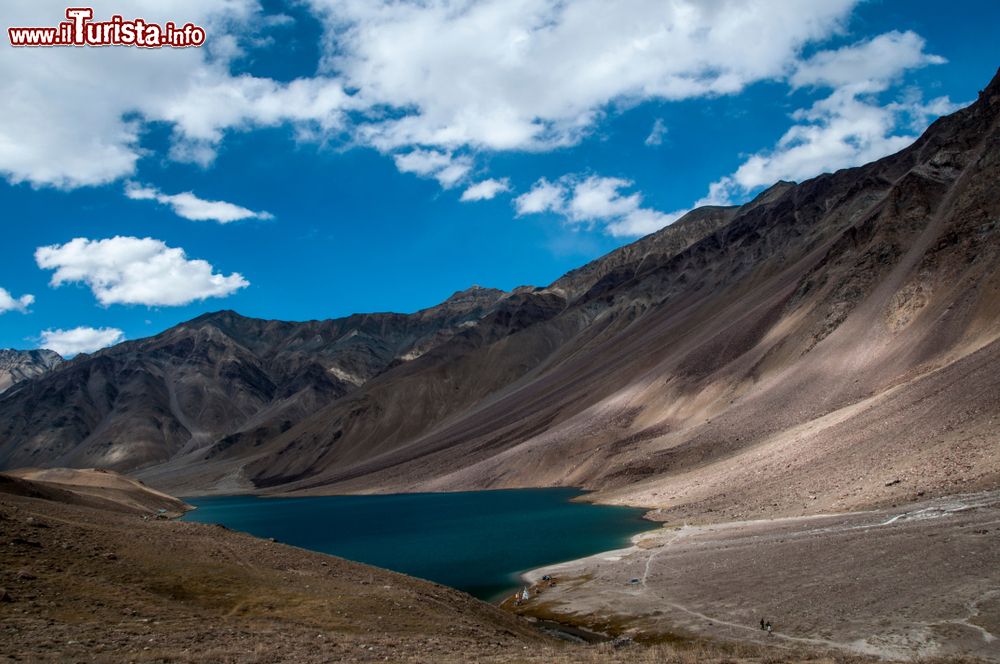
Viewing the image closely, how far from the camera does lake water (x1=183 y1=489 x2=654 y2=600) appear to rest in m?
45.4

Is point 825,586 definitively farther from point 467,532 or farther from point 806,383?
point 806,383

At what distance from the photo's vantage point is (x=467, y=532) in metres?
61.8

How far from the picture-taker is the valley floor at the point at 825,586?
20828mm

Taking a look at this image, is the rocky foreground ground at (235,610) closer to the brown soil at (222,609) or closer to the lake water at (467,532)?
the brown soil at (222,609)

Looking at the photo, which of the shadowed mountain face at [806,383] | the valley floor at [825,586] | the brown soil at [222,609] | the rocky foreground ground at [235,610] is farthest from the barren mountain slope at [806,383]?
the brown soil at [222,609]

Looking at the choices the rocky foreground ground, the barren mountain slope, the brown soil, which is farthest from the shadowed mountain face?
the brown soil

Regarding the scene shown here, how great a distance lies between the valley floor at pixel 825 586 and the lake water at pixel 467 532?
20.1ft

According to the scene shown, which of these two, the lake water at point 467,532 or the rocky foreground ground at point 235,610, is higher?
the rocky foreground ground at point 235,610

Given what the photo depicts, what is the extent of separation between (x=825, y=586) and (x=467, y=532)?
131 ft

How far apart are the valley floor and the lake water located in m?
6.12

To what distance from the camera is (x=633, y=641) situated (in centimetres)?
2430

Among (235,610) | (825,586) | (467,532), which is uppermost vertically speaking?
(235,610)

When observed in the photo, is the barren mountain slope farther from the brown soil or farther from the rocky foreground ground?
the brown soil

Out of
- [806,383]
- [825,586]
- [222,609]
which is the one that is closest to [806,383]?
[806,383]
